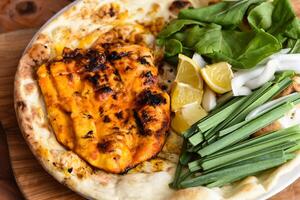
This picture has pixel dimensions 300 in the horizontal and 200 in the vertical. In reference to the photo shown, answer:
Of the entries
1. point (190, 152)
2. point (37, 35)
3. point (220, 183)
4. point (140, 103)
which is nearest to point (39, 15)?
point (37, 35)

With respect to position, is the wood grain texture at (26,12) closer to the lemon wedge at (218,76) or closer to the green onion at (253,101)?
the lemon wedge at (218,76)

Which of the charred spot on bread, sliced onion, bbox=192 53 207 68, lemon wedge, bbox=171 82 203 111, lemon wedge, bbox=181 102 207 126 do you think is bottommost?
lemon wedge, bbox=181 102 207 126

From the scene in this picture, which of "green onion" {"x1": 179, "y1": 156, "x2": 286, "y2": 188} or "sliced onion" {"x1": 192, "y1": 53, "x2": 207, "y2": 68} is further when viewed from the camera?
"sliced onion" {"x1": 192, "y1": 53, "x2": 207, "y2": 68}

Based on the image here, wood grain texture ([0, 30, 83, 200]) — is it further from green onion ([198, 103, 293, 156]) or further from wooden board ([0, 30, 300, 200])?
green onion ([198, 103, 293, 156])

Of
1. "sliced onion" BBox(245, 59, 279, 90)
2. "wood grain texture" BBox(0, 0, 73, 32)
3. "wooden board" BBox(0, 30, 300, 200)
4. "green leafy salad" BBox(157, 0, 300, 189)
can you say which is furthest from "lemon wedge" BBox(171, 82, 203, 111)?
"wood grain texture" BBox(0, 0, 73, 32)

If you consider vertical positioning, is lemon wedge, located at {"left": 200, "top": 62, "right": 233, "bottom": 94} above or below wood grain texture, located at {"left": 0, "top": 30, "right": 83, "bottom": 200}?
above

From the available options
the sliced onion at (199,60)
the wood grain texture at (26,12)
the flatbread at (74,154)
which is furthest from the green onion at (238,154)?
the wood grain texture at (26,12)
